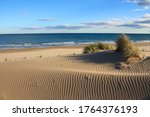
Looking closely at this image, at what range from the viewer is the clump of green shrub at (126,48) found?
15.3 metres

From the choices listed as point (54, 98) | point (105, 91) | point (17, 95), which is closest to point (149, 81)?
point (105, 91)

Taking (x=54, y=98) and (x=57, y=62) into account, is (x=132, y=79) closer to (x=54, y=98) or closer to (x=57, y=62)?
(x=54, y=98)

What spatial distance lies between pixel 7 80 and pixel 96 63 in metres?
4.27

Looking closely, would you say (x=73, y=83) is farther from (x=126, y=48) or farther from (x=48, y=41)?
(x=48, y=41)

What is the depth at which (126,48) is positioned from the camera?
51.7 ft

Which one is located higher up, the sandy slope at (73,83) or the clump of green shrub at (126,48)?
the clump of green shrub at (126,48)

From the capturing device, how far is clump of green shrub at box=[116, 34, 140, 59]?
15.3 metres

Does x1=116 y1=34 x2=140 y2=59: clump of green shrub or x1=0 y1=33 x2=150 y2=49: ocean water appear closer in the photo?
x1=116 y1=34 x2=140 y2=59: clump of green shrub

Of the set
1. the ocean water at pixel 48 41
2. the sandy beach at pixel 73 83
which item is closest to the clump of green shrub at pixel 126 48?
the sandy beach at pixel 73 83

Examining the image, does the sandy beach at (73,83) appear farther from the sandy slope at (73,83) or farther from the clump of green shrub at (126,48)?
A: the clump of green shrub at (126,48)

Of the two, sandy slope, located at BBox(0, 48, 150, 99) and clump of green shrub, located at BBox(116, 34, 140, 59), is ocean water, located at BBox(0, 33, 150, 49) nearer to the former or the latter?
clump of green shrub, located at BBox(116, 34, 140, 59)

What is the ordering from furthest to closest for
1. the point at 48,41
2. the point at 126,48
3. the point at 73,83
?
the point at 48,41 < the point at 126,48 < the point at 73,83

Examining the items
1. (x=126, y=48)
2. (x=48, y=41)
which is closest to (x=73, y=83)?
(x=126, y=48)

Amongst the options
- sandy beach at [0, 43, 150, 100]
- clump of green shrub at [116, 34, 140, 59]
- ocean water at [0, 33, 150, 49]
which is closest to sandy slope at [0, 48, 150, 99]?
sandy beach at [0, 43, 150, 100]
